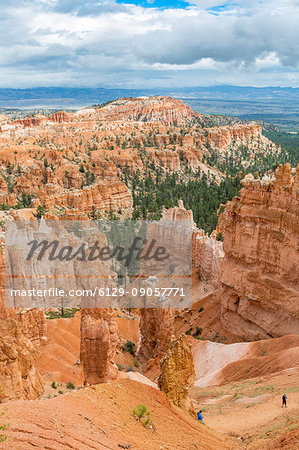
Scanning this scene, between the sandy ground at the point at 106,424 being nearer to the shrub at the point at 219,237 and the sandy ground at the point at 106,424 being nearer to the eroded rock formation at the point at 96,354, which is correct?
the eroded rock formation at the point at 96,354

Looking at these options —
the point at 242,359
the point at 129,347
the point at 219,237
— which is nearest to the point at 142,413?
the point at 242,359

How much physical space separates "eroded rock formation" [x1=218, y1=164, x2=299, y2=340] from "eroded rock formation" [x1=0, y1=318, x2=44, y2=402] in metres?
14.1

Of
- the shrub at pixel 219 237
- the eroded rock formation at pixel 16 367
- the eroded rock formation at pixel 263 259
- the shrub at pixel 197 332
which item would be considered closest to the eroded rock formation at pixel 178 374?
the eroded rock formation at pixel 16 367

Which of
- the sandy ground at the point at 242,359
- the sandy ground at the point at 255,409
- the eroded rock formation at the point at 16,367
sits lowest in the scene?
the sandy ground at the point at 242,359

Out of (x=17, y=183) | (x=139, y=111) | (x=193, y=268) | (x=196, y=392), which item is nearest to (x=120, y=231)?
(x=193, y=268)

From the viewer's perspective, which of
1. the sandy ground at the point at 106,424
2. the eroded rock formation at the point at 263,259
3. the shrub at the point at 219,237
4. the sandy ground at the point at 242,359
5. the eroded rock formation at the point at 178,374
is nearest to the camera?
the sandy ground at the point at 106,424

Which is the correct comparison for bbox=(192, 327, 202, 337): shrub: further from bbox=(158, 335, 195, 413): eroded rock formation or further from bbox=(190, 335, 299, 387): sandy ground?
bbox=(158, 335, 195, 413): eroded rock formation

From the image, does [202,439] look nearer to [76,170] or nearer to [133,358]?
[133,358]

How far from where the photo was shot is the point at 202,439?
9352 millimetres

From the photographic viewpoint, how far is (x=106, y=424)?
8016 mm

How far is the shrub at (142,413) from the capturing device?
28.7 feet

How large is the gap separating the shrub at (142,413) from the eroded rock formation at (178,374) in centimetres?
218

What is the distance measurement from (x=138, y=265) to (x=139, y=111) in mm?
109684

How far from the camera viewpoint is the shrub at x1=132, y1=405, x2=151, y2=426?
28.7 feet
